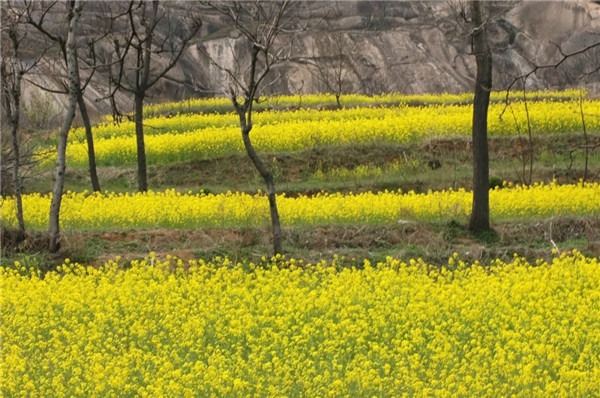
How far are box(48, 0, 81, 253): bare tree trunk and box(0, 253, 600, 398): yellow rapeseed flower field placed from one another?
1.73 meters

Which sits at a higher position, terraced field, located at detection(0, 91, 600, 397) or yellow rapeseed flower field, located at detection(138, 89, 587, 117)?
yellow rapeseed flower field, located at detection(138, 89, 587, 117)

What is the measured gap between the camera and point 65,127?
16.4m

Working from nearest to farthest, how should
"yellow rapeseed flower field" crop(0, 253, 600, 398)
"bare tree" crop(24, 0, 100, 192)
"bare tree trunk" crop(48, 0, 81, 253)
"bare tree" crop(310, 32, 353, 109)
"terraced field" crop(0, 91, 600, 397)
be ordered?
"yellow rapeseed flower field" crop(0, 253, 600, 398), "terraced field" crop(0, 91, 600, 397), "bare tree trunk" crop(48, 0, 81, 253), "bare tree" crop(24, 0, 100, 192), "bare tree" crop(310, 32, 353, 109)

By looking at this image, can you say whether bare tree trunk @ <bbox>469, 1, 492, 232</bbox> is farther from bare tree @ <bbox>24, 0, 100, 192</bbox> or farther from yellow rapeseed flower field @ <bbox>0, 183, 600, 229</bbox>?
bare tree @ <bbox>24, 0, 100, 192</bbox>

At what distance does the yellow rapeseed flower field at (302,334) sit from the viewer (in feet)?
30.0

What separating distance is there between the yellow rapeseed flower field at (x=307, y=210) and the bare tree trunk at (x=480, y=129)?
1.05m

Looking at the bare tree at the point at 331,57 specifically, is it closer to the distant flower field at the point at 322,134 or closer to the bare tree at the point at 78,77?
the distant flower field at the point at 322,134

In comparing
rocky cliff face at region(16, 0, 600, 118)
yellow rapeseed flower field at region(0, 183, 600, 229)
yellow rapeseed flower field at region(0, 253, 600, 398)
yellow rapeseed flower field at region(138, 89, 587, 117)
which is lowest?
yellow rapeseed flower field at region(0, 253, 600, 398)

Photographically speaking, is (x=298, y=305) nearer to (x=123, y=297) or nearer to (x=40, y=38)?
(x=123, y=297)

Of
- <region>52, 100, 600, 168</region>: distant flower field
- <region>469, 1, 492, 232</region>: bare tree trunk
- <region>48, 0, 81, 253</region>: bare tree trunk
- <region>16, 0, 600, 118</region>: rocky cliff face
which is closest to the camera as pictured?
<region>48, 0, 81, 253</region>: bare tree trunk

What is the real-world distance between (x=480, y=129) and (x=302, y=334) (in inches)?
338

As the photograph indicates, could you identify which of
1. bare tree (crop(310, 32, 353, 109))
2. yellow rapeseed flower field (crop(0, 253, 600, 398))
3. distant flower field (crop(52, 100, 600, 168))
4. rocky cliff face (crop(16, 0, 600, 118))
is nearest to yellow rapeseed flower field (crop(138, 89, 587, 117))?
bare tree (crop(310, 32, 353, 109))

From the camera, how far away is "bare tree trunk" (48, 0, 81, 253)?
1595cm

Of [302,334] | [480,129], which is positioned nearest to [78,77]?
[480,129]
